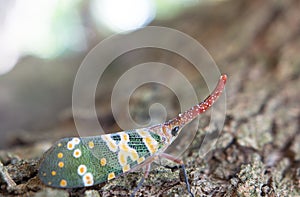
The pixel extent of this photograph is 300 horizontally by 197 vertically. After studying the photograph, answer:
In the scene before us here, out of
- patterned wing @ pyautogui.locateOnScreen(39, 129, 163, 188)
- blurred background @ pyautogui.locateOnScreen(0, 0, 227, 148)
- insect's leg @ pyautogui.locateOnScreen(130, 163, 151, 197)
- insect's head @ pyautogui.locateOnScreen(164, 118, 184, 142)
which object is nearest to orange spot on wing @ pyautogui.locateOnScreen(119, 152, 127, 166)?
patterned wing @ pyautogui.locateOnScreen(39, 129, 163, 188)

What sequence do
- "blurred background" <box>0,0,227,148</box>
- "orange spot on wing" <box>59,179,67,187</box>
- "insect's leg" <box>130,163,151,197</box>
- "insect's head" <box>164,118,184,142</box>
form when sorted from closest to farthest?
"orange spot on wing" <box>59,179,67,187</box> → "insect's leg" <box>130,163,151,197</box> → "insect's head" <box>164,118,184,142</box> → "blurred background" <box>0,0,227,148</box>

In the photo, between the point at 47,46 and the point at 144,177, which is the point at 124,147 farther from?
the point at 47,46

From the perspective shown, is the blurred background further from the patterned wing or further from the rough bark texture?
the patterned wing

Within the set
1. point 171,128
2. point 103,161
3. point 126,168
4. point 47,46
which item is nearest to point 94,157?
point 103,161

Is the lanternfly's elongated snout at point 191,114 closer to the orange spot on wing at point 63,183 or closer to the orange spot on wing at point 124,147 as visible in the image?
the orange spot on wing at point 124,147

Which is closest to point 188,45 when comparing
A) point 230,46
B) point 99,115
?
point 230,46

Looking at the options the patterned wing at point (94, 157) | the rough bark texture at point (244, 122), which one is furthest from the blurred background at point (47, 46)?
the patterned wing at point (94, 157)

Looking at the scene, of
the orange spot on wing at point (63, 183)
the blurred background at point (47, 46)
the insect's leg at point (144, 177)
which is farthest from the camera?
the blurred background at point (47, 46)
